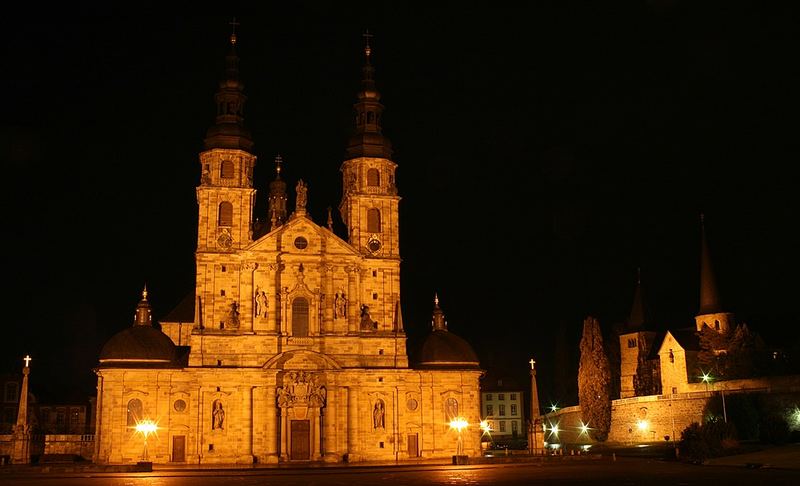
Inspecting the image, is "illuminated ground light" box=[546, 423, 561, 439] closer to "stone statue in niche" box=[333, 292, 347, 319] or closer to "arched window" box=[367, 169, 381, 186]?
"stone statue in niche" box=[333, 292, 347, 319]

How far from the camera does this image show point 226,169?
61125 mm

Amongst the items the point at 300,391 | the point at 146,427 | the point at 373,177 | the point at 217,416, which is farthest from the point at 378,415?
the point at 373,177

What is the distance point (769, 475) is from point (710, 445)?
12.0 meters

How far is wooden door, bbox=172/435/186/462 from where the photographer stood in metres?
56.8

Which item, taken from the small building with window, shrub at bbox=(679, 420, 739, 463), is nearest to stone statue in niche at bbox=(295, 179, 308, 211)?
shrub at bbox=(679, 420, 739, 463)

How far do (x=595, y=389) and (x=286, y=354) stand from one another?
30.6 meters

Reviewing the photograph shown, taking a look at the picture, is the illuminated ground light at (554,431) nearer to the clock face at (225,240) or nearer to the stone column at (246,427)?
the stone column at (246,427)

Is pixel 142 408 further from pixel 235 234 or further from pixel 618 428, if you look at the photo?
pixel 618 428

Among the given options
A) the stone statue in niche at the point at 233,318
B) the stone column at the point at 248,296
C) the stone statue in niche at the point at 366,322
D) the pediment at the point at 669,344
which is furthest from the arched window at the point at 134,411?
the pediment at the point at 669,344

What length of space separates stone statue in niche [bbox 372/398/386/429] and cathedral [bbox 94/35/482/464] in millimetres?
62

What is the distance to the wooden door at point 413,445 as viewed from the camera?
5934cm

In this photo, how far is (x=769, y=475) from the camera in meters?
35.3

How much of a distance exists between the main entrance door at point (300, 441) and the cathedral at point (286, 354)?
0.28 feet

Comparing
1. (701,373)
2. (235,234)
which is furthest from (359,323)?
(701,373)
